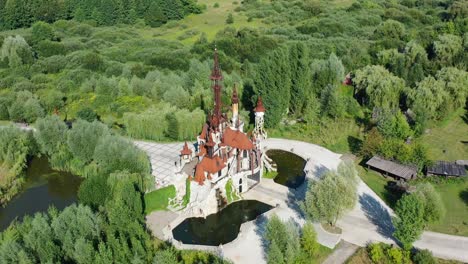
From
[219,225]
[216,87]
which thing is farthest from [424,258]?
[216,87]

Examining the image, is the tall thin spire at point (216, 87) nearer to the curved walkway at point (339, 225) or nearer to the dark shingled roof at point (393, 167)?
the curved walkway at point (339, 225)

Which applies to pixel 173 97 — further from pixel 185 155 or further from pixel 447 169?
pixel 447 169

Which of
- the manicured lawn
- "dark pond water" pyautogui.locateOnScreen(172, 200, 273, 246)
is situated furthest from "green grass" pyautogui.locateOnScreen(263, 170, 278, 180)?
the manicured lawn

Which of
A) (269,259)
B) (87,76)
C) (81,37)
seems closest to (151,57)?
(87,76)

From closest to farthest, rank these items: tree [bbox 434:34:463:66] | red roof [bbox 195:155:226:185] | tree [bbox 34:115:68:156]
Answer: red roof [bbox 195:155:226:185] < tree [bbox 34:115:68:156] < tree [bbox 434:34:463:66]

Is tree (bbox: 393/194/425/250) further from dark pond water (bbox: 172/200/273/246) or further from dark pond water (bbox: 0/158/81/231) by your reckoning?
dark pond water (bbox: 0/158/81/231)

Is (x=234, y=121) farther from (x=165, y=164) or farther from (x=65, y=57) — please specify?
(x=65, y=57)

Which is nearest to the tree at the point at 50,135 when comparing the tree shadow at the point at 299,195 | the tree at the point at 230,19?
the tree shadow at the point at 299,195
